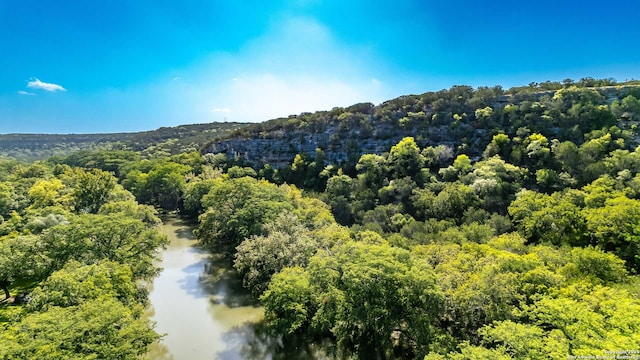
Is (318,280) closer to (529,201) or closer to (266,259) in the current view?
(266,259)

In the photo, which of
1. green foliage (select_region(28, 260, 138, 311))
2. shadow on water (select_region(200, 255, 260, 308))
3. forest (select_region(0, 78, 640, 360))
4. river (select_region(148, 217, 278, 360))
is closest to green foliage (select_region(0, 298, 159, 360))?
forest (select_region(0, 78, 640, 360))

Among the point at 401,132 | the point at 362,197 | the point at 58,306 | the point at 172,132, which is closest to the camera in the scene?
the point at 58,306

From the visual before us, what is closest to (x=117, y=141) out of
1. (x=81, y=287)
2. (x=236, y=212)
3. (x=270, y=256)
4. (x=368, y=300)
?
(x=236, y=212)

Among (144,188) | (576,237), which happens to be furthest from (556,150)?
(144,188)

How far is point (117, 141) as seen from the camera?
549 ft

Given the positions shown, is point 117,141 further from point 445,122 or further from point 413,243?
point 413,243

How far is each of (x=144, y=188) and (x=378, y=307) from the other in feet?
190

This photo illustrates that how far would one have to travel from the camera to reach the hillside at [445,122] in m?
47.3

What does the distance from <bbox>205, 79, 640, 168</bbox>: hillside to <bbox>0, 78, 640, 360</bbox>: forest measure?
35 cm

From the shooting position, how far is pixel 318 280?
19125 millimetres

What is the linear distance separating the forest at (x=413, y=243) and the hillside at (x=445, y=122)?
1.13 ft

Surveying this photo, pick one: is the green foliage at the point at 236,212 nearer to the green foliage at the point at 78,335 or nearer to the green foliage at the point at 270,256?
the green foliage at the point at 270,256

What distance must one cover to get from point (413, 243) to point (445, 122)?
33.5 metres

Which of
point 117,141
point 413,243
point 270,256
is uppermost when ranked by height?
point 117,141
